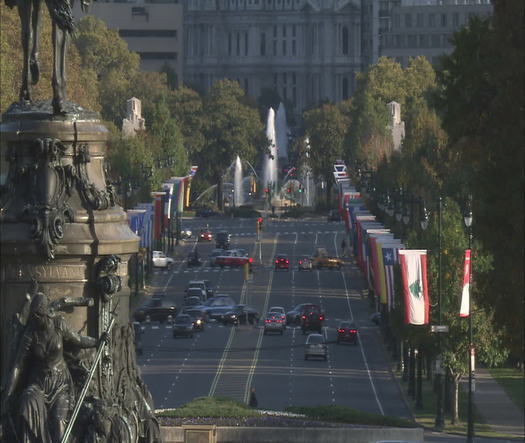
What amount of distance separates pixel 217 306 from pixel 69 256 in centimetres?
9272

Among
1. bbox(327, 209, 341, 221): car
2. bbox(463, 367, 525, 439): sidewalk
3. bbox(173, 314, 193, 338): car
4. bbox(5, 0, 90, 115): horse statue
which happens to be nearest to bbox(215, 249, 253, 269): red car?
bbox(173, 314, 193, 338): car

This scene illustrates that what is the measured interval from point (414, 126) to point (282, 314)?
45663 mm

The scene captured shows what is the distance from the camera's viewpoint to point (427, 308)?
73188 millimetres

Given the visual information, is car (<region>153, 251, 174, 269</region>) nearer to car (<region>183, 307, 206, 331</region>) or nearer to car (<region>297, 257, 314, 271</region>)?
car (<region>297, 257, 314, 271</region>)

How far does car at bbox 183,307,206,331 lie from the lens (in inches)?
4348

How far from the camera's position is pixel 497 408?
265 ft

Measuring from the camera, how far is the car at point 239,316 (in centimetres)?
11419

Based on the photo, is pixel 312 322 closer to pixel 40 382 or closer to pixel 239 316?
pixel 239 316

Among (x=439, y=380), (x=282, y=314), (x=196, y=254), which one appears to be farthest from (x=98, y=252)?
(x=196, y=254)

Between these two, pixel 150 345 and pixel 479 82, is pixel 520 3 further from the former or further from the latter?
pixel 150 345

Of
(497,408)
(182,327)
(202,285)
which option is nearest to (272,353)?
(182,327)

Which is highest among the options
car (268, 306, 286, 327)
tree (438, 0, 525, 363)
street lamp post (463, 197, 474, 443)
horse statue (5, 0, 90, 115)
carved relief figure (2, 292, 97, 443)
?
horse statue (5, 0, 90, 115)

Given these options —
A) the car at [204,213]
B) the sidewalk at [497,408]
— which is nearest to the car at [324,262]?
the car at [204,213]

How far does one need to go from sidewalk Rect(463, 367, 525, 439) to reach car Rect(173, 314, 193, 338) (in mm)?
17314
